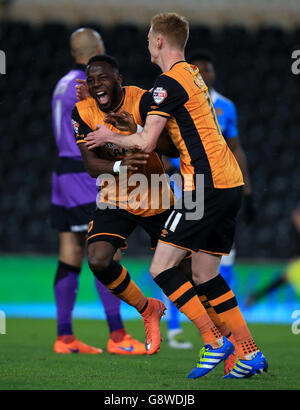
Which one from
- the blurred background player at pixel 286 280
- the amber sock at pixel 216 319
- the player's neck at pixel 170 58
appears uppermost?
the player's neck at pixel 170 58

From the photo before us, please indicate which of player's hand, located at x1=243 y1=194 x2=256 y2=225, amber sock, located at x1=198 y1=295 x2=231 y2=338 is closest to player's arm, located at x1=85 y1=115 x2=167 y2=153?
amber sock, located at x1=198 y1=295 x2=231 y2=338

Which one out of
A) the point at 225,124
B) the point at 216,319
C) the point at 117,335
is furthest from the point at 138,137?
the point at 225,124

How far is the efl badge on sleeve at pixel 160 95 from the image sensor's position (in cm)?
357

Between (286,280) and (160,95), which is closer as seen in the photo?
(160,95)

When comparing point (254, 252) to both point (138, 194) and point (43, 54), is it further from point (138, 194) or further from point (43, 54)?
point (138, 194)

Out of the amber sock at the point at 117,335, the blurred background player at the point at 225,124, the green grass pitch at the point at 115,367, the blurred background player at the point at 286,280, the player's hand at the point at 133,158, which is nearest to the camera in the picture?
the green grass pitch at the point at 115,367

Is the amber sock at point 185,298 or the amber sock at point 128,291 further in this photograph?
the amber sock at point 128,291

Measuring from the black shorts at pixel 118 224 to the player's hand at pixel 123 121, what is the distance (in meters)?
0.44

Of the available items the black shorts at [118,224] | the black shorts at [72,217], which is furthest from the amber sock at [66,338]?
the black shorts at [118,224]

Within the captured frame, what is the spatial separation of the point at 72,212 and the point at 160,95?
160 centimetres

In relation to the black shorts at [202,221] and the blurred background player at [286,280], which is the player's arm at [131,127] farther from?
the blurred background player at [286,280]

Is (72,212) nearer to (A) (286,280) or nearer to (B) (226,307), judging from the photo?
(B) (226,307)

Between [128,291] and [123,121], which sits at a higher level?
[123,121]

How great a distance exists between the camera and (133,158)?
370cm
